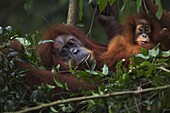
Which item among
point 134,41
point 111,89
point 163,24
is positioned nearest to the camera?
point 111,89

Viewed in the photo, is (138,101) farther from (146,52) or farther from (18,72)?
(18,72)

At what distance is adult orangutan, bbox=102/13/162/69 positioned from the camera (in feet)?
16.8

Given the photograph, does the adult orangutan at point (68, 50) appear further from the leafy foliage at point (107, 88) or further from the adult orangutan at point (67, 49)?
the leafy foliage at point (107, 88)

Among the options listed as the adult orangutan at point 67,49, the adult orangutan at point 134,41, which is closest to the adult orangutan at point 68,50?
the adult orangutan at point 67,49

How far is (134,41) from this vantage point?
5281mm

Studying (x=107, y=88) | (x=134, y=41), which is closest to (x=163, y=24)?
(x=134, y=41)

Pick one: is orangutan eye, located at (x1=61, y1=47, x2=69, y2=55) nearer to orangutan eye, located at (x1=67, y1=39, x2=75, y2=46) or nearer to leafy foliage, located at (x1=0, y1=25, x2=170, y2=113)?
orangutan eye, located at (x1=67, y1=39, x2=75, y2=46)

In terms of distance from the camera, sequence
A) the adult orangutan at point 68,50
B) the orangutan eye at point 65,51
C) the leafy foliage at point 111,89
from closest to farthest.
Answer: the leafy foliage at point 111,89, the adult orangutan at point 68,50, the orangutan eye at point 65,51

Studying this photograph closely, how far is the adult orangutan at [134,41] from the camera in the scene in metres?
5.11

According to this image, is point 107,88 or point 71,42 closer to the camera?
point 107,88

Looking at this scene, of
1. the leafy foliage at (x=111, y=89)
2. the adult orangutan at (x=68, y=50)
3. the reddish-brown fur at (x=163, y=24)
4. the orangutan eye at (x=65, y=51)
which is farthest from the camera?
the orangutan eye at (x=65, y=51)

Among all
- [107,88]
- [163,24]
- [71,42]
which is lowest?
[107,88]

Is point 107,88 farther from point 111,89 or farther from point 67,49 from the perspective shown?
point 67,49

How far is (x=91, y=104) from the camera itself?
379 centimetres
